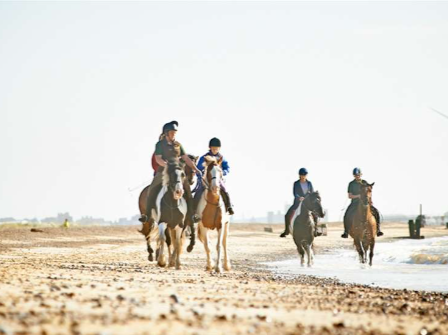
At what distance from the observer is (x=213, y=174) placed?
17938mm

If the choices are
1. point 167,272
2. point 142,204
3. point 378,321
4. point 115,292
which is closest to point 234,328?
point 378,321

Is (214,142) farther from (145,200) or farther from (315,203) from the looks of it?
(315,203)

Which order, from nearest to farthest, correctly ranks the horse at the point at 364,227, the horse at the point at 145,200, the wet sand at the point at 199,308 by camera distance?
1. the wet sand at the point at 199,308
2. the horse at the point at 145,200
3. the horse at the point at 364,227

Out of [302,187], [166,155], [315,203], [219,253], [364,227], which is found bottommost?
Result: [219,253]

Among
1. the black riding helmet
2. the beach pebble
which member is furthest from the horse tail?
the beach pebble

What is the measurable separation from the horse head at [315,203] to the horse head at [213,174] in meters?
6.88

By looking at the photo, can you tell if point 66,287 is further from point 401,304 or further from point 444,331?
point 444,331

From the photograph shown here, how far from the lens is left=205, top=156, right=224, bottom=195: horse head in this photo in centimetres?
1794

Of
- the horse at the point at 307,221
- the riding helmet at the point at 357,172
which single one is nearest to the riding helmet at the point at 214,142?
the horse at the point at 307,221

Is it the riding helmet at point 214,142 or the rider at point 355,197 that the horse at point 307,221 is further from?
the riding helmet at point 214,142

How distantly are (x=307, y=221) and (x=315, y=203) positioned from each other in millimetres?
650

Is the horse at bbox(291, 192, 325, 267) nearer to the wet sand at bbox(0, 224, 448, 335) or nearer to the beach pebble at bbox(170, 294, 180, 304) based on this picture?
the wet sand at bbox(0, 224, 448, 335)

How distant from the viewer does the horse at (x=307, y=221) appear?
80.6ft

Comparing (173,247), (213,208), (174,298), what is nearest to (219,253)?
(213,208)
